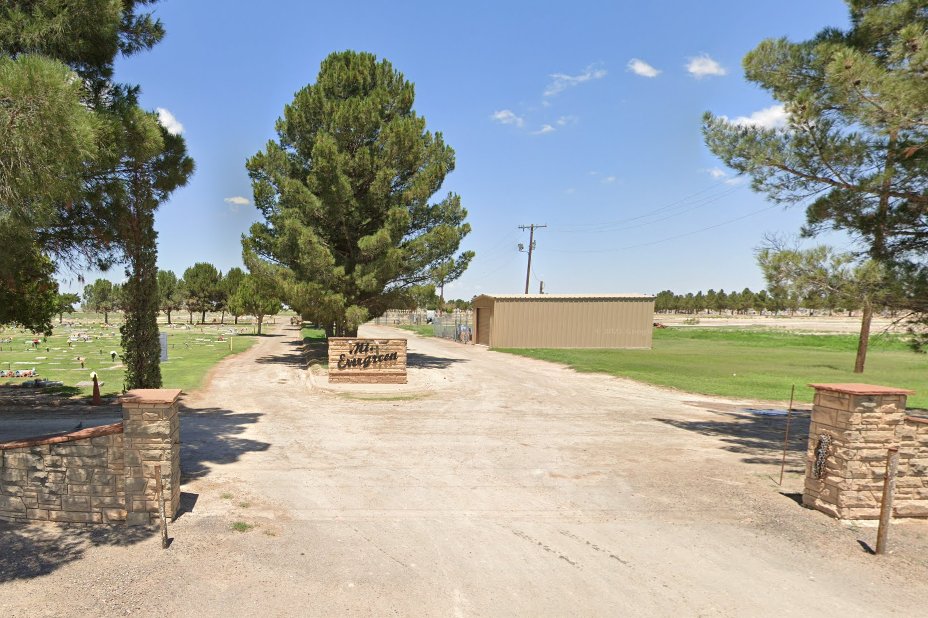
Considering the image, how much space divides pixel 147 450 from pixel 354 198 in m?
16.6

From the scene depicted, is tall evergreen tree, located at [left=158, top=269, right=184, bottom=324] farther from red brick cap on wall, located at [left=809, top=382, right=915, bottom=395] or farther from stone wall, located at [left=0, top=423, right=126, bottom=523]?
red brick cap on wall, located at [left=809, top=382, right=915, bottom=395]

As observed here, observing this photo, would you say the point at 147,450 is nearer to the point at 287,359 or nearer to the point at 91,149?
the point at 91,149

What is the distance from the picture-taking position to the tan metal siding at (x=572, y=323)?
105ft

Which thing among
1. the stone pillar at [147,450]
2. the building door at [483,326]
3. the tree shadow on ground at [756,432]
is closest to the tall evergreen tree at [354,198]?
the building door at [483,326]

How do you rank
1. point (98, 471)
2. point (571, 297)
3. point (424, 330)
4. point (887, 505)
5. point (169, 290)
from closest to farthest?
point (887, 505), point (98, 471), point (571, 297), point (424, 330), point (169, 290)

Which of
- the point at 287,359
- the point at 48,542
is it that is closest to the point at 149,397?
the point at 48,542

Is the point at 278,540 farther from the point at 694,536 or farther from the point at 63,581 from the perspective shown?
the point at 694,536

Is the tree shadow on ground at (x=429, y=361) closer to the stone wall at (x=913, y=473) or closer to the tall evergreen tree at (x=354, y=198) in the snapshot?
the tall evergreen tree at (x=354, y=198)

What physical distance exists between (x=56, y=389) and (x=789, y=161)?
19625mm

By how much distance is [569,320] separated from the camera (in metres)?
32.2

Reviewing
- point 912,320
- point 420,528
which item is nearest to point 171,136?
point 420,528

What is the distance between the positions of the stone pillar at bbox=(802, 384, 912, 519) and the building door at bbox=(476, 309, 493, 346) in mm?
26055

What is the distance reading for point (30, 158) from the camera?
477 cm

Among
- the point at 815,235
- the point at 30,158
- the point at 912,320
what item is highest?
the point at 815,235
